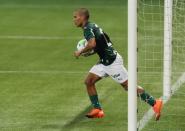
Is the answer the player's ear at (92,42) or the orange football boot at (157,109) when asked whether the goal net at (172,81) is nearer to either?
the orange football boot at (157,109)

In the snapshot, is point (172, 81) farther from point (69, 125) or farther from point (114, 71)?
point (69, 125)

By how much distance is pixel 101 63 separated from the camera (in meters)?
11.8

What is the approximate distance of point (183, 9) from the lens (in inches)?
523

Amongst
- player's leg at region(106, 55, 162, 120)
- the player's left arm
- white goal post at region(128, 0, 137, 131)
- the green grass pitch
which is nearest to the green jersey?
player's leg at region(106, 55, 162, 120)

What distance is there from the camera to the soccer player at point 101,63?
11.5m

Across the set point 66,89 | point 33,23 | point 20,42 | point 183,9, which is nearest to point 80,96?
point 66,89

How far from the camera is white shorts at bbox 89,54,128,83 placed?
11617mm

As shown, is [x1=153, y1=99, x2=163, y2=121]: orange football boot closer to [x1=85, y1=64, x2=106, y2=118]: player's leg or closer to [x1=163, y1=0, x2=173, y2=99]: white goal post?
[x1=85, y1=64, x2=106, y2=118]: player's leg

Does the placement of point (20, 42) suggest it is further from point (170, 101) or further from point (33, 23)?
point (170, 101)

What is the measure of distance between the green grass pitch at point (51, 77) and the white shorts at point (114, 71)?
81 cm

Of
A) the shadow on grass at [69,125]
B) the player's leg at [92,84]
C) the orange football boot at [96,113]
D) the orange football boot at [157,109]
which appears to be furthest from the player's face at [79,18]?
the orange football boot at [157,109]

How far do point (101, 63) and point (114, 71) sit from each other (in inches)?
12.4

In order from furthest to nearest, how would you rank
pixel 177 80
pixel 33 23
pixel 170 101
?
pixel 33 23
pixel 177 80
pixel 170 101

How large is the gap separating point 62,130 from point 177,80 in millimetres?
4188
